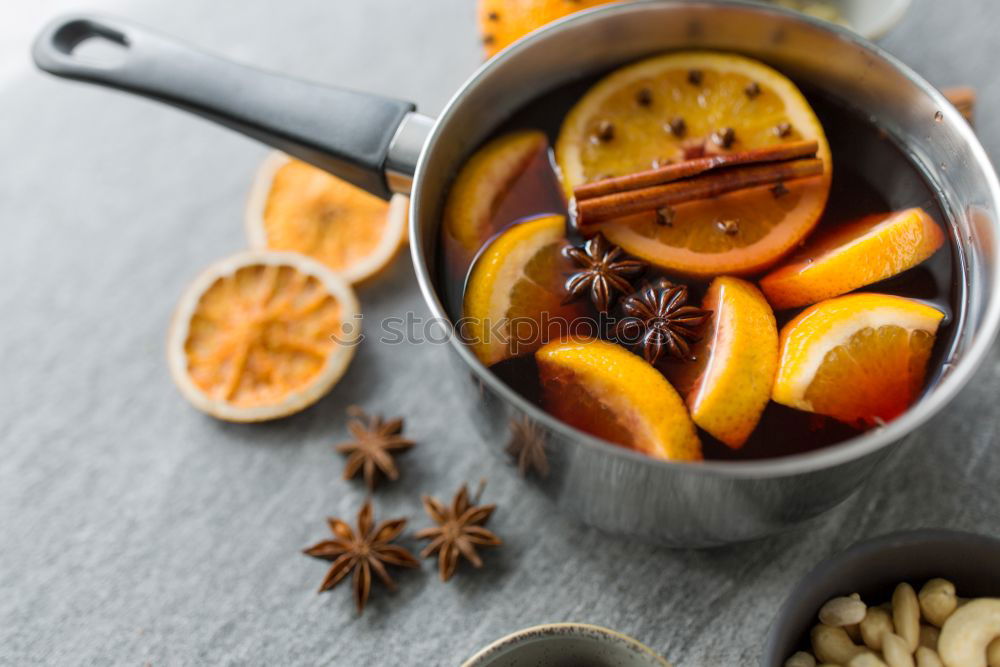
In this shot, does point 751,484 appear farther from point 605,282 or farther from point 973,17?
point 973,17

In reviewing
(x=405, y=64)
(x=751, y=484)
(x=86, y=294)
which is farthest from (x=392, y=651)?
(x=405, y=64)

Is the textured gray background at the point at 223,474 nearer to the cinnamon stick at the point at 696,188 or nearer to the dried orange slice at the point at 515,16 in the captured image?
the dried orange slice at the point at 515,16

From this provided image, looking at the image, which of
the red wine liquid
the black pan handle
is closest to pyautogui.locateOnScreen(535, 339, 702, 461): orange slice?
the red wine liquid

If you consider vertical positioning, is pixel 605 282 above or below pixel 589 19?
below

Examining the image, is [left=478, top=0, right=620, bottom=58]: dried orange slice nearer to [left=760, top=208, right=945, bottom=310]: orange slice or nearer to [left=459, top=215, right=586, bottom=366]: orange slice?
[left=459, top=215, right=586, bottom=366]: orange slice

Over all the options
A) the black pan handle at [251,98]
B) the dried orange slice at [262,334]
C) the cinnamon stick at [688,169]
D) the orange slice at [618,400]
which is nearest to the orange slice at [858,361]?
the orange slice at [618,400]
